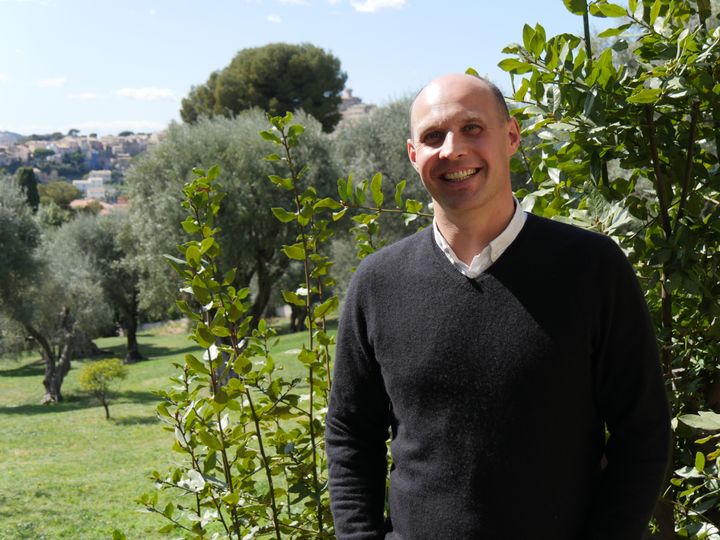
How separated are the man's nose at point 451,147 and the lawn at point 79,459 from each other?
1.06 meters

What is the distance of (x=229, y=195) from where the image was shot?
2145 cm

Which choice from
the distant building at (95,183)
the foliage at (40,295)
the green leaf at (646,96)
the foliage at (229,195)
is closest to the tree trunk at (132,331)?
the foliage at (40,295)

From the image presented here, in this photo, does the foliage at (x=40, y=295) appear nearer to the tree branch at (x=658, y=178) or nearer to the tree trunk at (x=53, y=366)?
the tree trunk at (x=53, y=366)

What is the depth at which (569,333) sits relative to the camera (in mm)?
1499

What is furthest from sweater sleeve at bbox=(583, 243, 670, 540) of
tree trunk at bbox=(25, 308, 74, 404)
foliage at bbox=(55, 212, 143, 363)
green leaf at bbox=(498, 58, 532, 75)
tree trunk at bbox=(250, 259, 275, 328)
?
foliage at bbox=(55, 212, 143, 363)

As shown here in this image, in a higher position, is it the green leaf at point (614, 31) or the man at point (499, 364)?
the green leaf at point (614, 31)

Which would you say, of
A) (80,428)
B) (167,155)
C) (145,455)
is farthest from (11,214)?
(145,455)

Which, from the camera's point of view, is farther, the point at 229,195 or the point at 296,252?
the point at 229,195

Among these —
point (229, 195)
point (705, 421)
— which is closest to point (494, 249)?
point (705, 421)

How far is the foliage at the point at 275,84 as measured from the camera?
44062 mm

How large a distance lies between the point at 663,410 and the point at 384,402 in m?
0.62

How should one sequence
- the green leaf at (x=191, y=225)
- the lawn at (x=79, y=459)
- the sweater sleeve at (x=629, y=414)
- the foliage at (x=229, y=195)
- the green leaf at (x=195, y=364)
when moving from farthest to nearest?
the foliage at (x=229, y=195), the lawn at (x=79, y=459), the green leaf at (x=191, y=225), the green leaf at (x=195, y=364), the sweater sleeve at (x=629, y=414)

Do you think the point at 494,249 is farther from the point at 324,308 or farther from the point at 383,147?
the point at 383,147

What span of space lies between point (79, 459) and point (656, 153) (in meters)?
15.4
